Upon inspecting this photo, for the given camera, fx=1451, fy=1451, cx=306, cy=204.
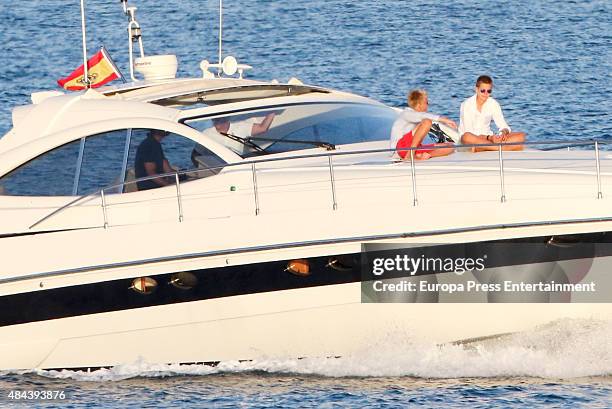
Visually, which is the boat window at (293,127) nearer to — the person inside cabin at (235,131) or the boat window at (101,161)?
the person inside cabin at (235,131)

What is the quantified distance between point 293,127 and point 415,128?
3.76ft

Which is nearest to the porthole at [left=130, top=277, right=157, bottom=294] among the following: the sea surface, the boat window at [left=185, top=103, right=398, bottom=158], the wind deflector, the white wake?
the sea surface

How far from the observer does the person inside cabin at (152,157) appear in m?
11.5

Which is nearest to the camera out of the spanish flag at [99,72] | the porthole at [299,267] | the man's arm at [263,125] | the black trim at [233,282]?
the black trim at [233,282]

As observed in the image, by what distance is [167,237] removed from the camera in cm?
1095

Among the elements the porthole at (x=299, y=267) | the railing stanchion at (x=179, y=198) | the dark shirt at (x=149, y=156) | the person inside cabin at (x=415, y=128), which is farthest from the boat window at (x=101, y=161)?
the person inside cabin at (x=415, y=128)

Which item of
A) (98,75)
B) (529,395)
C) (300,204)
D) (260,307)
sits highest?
(98,75)

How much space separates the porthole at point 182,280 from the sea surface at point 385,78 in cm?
77

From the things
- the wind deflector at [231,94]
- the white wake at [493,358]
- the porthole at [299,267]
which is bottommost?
the white wake at [493,358]

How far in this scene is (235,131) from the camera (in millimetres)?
11969

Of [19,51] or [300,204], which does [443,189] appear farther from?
[19,51]

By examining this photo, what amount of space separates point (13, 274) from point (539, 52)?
21.0 meters

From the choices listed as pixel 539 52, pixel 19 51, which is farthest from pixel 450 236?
pixel 19 51

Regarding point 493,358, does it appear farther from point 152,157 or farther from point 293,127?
point 152,157
